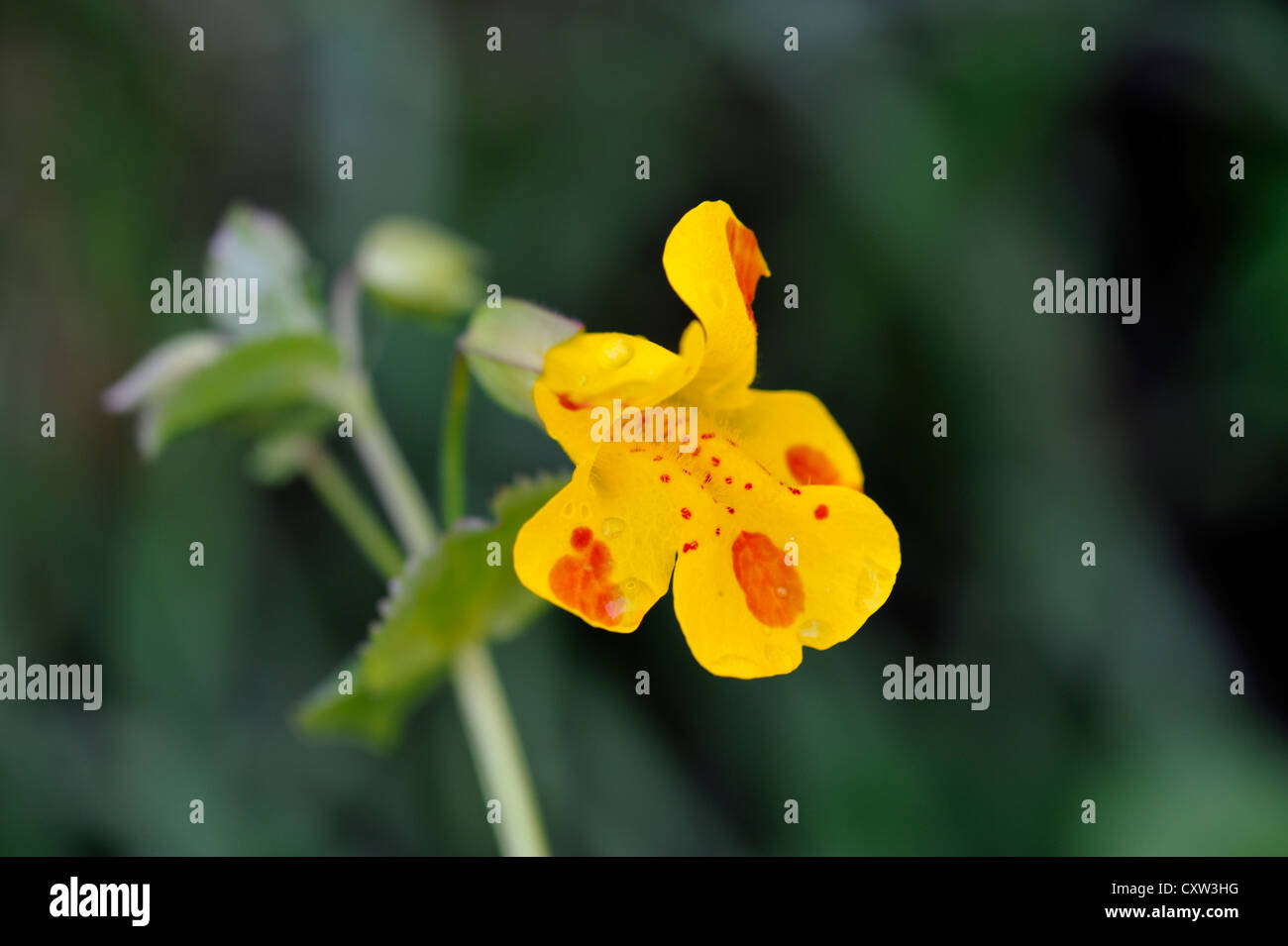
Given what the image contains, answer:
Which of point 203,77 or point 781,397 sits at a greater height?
point 203,77

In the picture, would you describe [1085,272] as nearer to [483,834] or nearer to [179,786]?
[483,834]

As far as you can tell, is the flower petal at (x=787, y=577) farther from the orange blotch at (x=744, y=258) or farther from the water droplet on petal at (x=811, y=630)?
the orange blotch at (x=744, y=258)

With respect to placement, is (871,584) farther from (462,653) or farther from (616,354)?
(462,653)

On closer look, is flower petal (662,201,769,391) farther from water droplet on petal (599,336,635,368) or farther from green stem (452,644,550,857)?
green stem (452,644,550,857)

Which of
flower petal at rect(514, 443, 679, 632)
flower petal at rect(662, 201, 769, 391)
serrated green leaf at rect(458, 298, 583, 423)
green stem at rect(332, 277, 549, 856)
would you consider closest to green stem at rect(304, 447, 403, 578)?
green stem at rect(332, 277, 549, 856)

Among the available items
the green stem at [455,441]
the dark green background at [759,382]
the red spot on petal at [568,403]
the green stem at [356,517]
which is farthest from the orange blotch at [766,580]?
the dark green background at [759,382]
